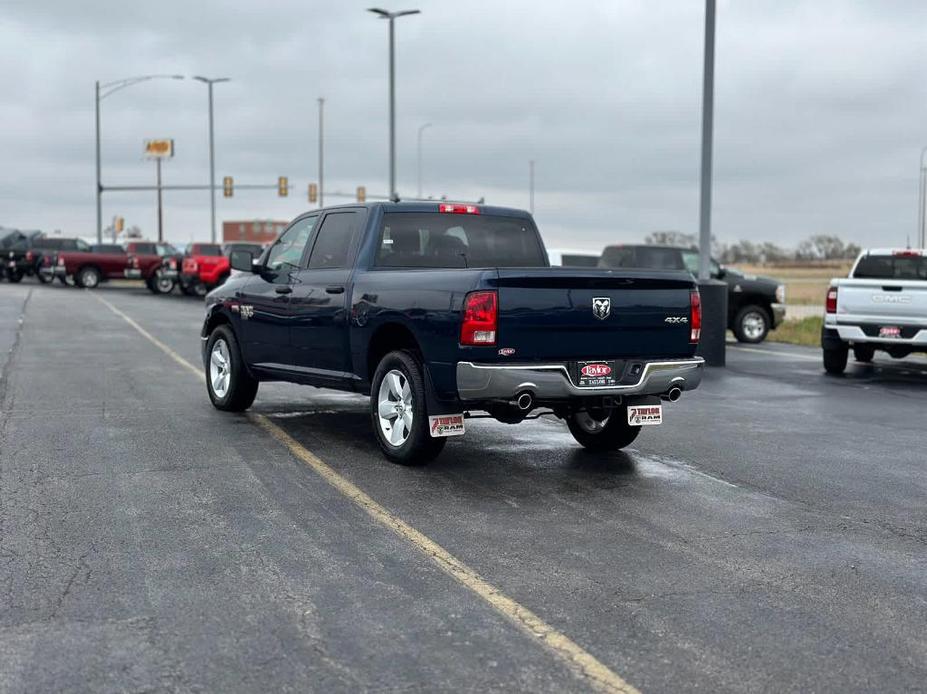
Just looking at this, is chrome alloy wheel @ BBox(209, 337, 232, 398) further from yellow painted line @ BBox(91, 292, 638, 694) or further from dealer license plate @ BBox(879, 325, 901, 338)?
dealer license plate @ BBox(879, 325, 901, 338)

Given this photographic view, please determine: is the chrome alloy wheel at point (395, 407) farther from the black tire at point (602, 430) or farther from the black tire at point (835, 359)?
the black tire at point (835, 359)

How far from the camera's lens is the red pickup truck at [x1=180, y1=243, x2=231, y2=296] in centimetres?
4300

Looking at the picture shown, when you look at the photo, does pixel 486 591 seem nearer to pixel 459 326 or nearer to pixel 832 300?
pixel 459 326

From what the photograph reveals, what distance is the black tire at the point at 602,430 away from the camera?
30.6ft

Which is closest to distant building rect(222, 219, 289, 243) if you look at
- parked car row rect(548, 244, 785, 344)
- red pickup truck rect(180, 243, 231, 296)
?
red pickup truck rect(180, 243, 231, 296)

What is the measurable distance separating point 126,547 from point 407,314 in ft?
9.23

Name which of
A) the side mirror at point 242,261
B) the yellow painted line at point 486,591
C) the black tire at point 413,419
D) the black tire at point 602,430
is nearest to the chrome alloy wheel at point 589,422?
the black tire at point 602,430

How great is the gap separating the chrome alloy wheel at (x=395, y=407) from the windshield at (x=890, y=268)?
10.7 m

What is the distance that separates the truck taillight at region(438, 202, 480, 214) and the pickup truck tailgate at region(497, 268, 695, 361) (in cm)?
193

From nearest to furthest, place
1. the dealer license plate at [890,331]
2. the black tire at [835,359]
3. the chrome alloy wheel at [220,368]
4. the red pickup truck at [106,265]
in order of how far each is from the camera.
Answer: the chrome alloy wheel at [220,368] → the dealer license plate at [890,331] → the black tire at [835,359] → the red pickup truck at [106,265]

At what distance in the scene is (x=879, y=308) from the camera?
16.2m

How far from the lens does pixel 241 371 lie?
11172 mm

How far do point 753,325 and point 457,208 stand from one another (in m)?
15.3

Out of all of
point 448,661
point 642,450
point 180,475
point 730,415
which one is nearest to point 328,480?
point 180,475
